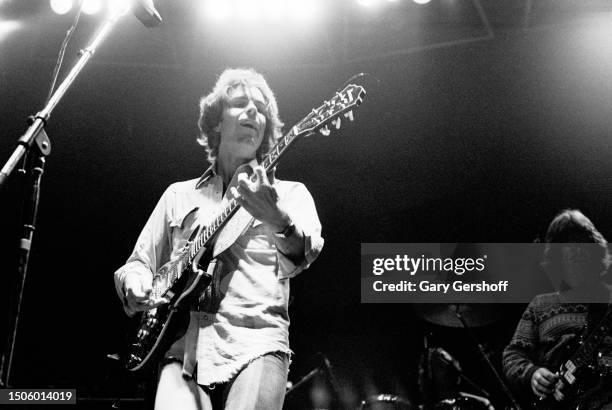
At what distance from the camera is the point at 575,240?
4.29 meters

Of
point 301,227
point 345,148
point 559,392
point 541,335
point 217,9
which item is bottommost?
point 559,392

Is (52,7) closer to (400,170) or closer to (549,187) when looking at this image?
(400,170)

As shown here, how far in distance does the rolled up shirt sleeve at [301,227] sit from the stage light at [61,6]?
3.22 metres

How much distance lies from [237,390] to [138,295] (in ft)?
1.62

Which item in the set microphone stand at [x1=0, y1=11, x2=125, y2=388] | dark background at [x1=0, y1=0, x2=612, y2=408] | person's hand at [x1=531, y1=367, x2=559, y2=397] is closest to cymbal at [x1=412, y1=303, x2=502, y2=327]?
dark background at [x1=0, y1=0, x2=612, y2=408]

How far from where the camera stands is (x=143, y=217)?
215 inches

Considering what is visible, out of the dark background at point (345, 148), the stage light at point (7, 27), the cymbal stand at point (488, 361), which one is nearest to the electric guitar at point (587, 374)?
the cymbal stand at point (488, 361)

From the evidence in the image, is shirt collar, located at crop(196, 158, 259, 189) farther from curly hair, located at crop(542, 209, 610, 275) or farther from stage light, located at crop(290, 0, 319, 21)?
curly hair, located at crop(542, 209, 610, 275)

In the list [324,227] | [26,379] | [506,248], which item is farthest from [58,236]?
[506,248]

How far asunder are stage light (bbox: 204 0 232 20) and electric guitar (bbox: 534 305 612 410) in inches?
129

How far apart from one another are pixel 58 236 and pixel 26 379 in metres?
1.19

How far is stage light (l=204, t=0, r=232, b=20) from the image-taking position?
4.68 m

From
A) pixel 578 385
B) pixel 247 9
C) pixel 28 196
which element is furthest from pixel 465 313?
pixel 28 196

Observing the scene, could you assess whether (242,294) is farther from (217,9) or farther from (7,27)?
(7,27)
